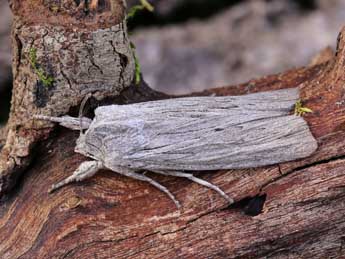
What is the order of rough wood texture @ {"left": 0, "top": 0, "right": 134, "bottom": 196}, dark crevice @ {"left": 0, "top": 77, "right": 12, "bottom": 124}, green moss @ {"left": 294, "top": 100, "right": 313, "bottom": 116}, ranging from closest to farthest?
1. rough wood texture @ {"left": 0, "top": 0, "right": 134, "bottom": 196}
2. green moss @ {"left": 294, "top": 100, "right": 313, "bottom": 116}
3. dark crevice @ {"left": 0, "top": 77, "right": 12, "bottom": 124}

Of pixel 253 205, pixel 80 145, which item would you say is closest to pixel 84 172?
pixel 80 145

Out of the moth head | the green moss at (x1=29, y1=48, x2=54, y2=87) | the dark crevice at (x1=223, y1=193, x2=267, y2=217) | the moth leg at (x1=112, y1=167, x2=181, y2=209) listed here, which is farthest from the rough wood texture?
the dark crevice at (x1=223, y1=193, x2=267, y2=217)

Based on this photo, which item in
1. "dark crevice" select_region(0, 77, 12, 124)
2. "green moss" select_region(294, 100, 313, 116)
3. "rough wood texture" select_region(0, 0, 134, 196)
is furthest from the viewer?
"dark crevice" select_region(0, 77, 12, 124)

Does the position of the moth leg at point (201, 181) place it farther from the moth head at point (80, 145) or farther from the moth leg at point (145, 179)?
the moth head at point (80, 145)

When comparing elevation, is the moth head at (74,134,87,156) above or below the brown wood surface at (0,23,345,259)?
above

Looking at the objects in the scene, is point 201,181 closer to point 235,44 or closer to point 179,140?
point 179,140

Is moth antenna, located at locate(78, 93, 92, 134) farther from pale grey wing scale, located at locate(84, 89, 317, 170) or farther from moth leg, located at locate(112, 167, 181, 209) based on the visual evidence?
moth leg, located at locate(112, 167, 181, 209)

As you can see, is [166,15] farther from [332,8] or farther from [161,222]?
[161,222]
